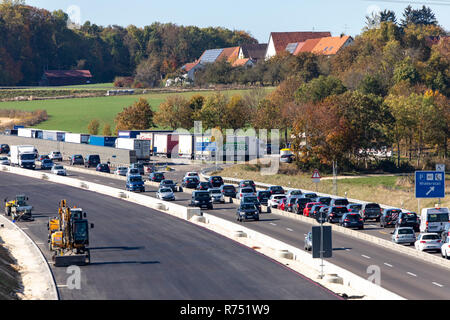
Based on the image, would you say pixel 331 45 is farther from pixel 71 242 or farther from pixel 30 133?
pixel 71 242

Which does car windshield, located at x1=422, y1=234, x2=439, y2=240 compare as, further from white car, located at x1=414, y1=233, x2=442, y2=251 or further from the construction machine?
the construction machine

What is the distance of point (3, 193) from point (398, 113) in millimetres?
56451

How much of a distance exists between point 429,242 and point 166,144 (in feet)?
226

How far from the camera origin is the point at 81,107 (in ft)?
575

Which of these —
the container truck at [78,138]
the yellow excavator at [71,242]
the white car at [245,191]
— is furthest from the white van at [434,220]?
the container truck at [78,138]

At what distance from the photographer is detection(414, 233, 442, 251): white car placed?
4281 cm

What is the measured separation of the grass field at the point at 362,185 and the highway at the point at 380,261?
576 inches

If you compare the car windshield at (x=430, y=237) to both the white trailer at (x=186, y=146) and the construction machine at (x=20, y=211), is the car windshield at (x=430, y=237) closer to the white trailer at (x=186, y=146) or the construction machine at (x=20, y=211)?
the construction machine at (x=20, y=211)

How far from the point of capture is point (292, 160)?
330 ft

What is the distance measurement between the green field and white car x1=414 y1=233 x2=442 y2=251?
Result: 112 metres

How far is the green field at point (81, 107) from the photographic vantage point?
6117 inches

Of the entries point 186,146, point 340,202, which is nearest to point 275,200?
point 340,202

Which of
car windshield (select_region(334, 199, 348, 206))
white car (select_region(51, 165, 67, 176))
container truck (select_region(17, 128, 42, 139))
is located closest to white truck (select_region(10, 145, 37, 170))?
white car (select_region(51, 165, 67, 176))
